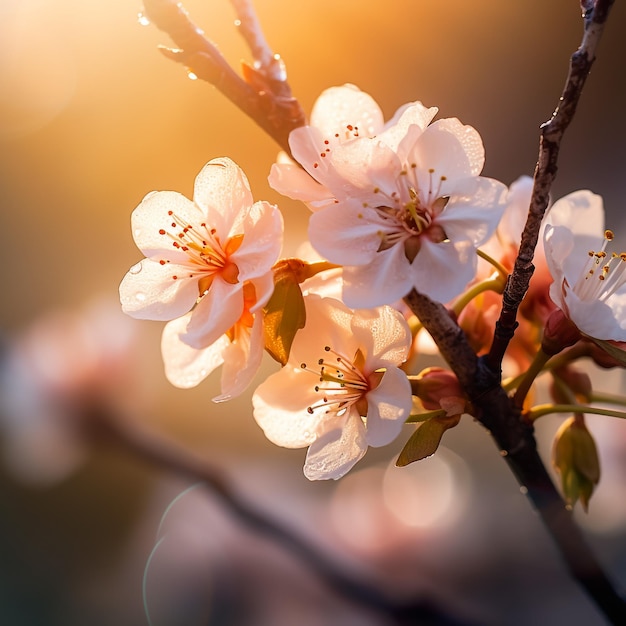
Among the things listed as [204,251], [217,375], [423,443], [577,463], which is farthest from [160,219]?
[217,375]

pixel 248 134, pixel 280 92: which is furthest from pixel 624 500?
pixel 248 134

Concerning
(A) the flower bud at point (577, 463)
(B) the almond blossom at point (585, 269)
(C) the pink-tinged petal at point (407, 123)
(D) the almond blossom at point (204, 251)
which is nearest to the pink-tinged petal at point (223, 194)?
(D) the almond blossom at point (204, 251)

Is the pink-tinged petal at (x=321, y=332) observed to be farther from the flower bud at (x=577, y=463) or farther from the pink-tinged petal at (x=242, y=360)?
the flower bud at (x=577, y=463)

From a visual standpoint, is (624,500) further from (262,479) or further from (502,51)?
(502,51)

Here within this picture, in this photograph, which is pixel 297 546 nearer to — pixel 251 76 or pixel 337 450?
pixel 337 450

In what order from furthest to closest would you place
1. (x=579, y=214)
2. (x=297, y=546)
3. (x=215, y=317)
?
(x=297, y=546), (x=579, y=214), (x=215, y=317)

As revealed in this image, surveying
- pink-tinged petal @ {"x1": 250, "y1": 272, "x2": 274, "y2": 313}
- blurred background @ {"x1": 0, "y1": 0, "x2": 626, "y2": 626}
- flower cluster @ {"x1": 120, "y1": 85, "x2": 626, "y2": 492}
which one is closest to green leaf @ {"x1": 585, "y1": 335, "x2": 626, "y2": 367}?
flower cluster @ {"x1": 120, "y1": 85, "x2": 626, "y2": 492}
